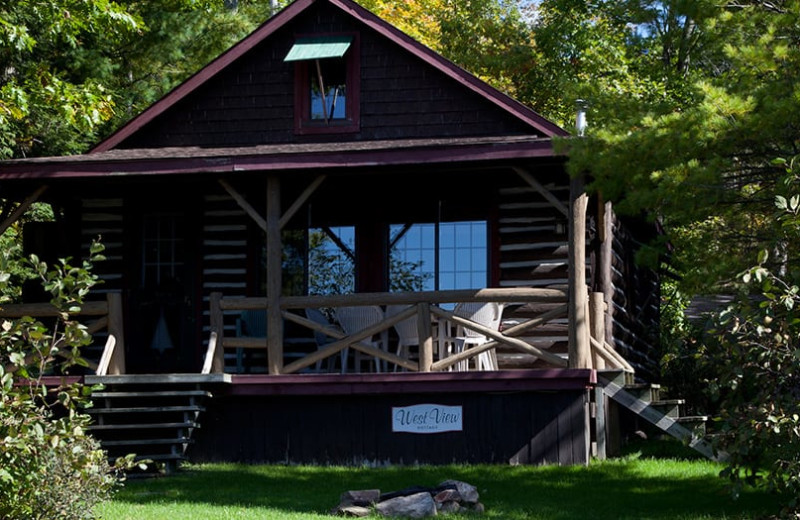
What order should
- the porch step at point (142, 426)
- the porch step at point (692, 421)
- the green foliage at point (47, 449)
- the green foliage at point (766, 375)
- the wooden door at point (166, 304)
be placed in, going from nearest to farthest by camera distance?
the green foliage at point (47, 449) < the green foliage at point (766, 375) < the porch step at point (692, 421) < the porch step at point (142, 426) < the wooden door at point (166, 304)

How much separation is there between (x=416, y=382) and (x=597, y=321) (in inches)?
115

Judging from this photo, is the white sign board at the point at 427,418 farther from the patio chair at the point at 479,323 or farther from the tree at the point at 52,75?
the tree at the point at 52,75

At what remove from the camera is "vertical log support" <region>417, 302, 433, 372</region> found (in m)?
14.7

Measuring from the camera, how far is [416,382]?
575 inches

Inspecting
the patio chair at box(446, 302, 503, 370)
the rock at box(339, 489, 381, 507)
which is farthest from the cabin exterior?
the rock at box(339, 489, 381, 507)

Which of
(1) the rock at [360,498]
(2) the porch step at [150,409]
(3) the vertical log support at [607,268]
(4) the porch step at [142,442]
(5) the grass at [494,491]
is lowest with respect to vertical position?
(5) the grass at [494,491]

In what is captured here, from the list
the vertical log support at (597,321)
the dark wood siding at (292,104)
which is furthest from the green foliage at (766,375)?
the dark wood siding at (292,104)

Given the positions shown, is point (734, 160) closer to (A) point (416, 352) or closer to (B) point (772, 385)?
(B) point (772, 385)

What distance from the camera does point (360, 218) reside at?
57.1 ft

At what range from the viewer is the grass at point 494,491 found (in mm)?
11375

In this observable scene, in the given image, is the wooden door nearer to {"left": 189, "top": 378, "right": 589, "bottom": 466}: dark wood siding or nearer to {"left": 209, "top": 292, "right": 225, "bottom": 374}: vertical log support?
{"left": 209, "top": 292, "right": 225, "bottom": 374}: vertical log support

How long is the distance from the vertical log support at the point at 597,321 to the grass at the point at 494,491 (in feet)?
4.27

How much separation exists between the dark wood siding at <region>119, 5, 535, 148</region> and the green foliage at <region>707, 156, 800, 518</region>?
22.6ft

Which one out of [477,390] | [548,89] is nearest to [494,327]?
[477,390]
